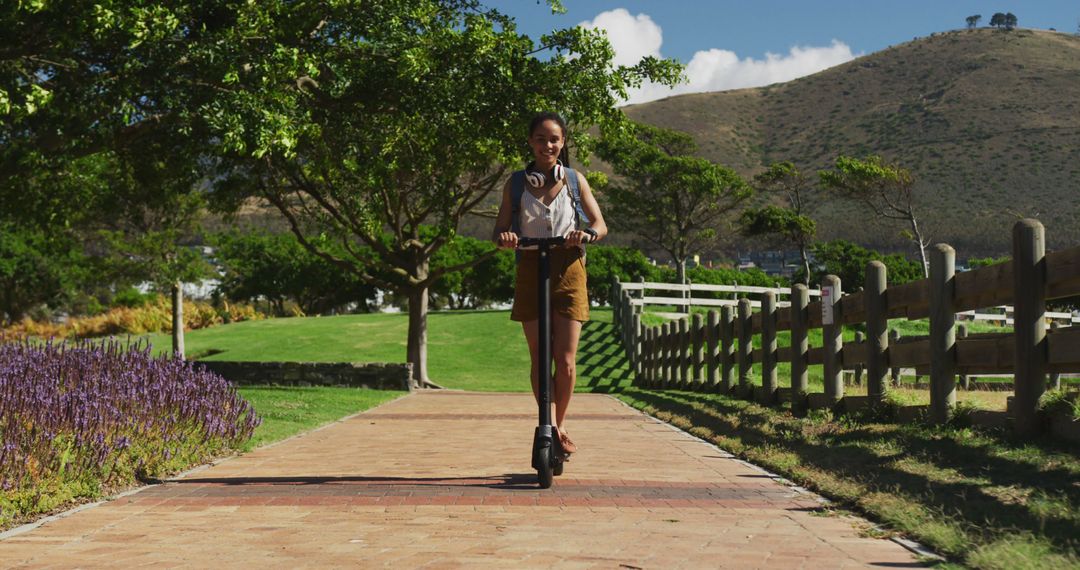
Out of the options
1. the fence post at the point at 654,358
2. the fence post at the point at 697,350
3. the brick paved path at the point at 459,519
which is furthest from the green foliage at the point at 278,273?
the brick paved path at the point at 459,519

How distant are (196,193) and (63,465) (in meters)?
24.3

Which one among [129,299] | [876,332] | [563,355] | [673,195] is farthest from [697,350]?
[673,195]

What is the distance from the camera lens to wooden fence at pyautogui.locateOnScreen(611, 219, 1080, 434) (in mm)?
7082

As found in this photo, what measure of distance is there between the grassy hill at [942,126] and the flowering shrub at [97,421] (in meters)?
83.7

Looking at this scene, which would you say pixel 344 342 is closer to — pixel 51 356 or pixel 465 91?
pixel 465 91

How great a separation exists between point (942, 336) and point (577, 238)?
3.46 metres

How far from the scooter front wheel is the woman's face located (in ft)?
5.95

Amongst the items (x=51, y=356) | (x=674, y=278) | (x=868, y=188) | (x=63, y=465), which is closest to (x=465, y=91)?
(x=51, y=356)

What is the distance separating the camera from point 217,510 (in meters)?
5.88

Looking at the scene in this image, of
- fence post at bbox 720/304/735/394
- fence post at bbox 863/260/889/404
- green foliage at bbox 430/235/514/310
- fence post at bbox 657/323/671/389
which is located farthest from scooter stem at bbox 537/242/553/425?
green foliage at bbox 430/235/514/310

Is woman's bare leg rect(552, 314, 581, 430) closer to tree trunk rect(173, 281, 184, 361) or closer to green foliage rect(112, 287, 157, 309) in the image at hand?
tree trunk rect(173, 281, 184, 361)

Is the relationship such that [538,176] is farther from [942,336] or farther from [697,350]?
[697,350]

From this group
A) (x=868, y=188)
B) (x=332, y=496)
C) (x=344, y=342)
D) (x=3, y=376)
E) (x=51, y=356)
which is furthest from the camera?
(x=868, y=188)

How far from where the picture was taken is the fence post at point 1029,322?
707 cm
